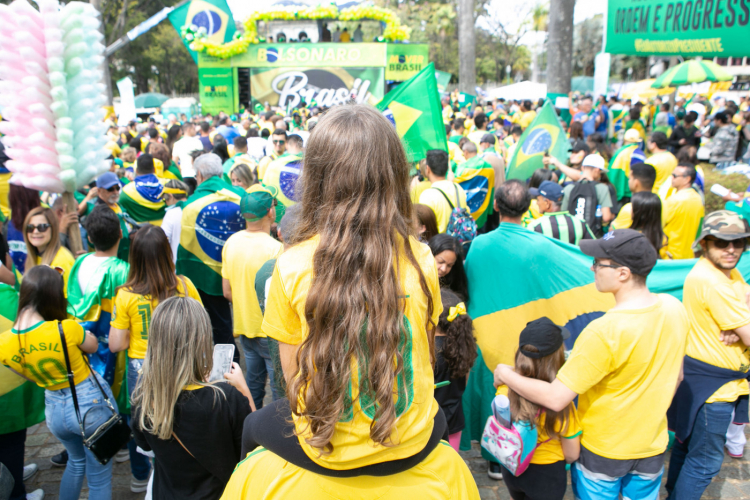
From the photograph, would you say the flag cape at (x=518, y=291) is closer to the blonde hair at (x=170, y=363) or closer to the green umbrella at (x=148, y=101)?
the blonde hair at (x=170, y=363)

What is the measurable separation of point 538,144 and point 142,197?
512 cm

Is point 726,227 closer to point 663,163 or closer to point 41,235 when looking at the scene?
point 41,235

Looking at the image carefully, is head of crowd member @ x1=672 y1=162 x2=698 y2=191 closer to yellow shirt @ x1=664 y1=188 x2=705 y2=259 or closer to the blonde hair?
yellow shirt @ x1=664 y1=188 x2=705 y2=259

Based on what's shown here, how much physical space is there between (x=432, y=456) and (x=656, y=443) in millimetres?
1631

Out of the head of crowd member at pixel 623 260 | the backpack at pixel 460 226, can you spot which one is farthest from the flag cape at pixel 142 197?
the head of crowd member at pixel 623 260

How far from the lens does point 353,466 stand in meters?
1.27

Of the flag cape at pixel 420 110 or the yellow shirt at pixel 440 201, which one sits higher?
the flag cape at pixel 420 110

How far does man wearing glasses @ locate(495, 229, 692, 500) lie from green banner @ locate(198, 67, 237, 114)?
22726 mm

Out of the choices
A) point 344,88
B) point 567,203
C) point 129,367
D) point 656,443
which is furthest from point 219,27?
point 656,443

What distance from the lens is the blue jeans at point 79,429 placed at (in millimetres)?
2945

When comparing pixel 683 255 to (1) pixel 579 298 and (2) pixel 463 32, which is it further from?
(2) pixel 463 32

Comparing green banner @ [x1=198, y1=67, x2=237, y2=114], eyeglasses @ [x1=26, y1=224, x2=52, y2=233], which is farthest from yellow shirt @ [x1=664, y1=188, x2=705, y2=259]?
green banner @ [x1=198, y1=67, x2=237, y2=114]

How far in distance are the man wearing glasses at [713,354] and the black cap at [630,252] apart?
0.73m

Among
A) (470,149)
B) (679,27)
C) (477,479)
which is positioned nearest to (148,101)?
(679,27)
